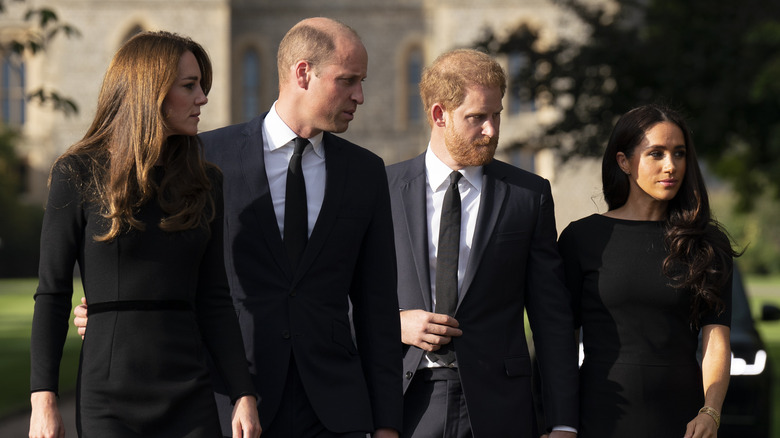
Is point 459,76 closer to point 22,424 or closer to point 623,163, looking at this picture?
point 623,163

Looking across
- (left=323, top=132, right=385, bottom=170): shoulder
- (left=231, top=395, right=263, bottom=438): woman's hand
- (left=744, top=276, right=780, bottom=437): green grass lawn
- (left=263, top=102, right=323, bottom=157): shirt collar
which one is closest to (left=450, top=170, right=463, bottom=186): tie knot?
(left=323, top=132, right=385, bottom=170): shoulder

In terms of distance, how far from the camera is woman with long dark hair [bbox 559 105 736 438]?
13.5ft

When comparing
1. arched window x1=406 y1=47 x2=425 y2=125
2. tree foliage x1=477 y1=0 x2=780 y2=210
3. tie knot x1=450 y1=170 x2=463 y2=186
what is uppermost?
arched window x1=406 y1=47 x2=425 y2=125

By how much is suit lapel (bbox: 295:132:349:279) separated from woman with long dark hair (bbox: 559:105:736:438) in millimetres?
1053

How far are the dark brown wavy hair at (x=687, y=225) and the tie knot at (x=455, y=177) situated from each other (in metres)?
0.58

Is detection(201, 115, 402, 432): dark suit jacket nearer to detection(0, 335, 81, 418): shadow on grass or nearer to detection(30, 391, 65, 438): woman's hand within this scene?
detection(30, 391, 65, 438): woman's hand

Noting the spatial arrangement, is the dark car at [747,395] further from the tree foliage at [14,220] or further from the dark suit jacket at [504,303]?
the tree foliage at [14,220]

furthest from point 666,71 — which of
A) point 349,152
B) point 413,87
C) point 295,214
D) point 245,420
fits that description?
point 413,87

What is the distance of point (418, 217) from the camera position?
4328 mm

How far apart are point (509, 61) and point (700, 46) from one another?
91.6 feet

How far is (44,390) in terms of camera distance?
10.2 feet

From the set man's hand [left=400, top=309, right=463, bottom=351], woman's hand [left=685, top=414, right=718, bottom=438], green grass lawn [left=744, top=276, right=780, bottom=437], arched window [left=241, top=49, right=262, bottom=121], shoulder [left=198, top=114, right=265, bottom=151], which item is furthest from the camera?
arched window [left=241, top=49, right=262, bottom=121]

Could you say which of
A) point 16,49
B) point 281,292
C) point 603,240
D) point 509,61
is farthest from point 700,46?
point 509,61

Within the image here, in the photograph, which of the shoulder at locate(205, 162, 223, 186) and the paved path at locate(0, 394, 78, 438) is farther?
the paved path at locate(0, 394, 78, 438)
